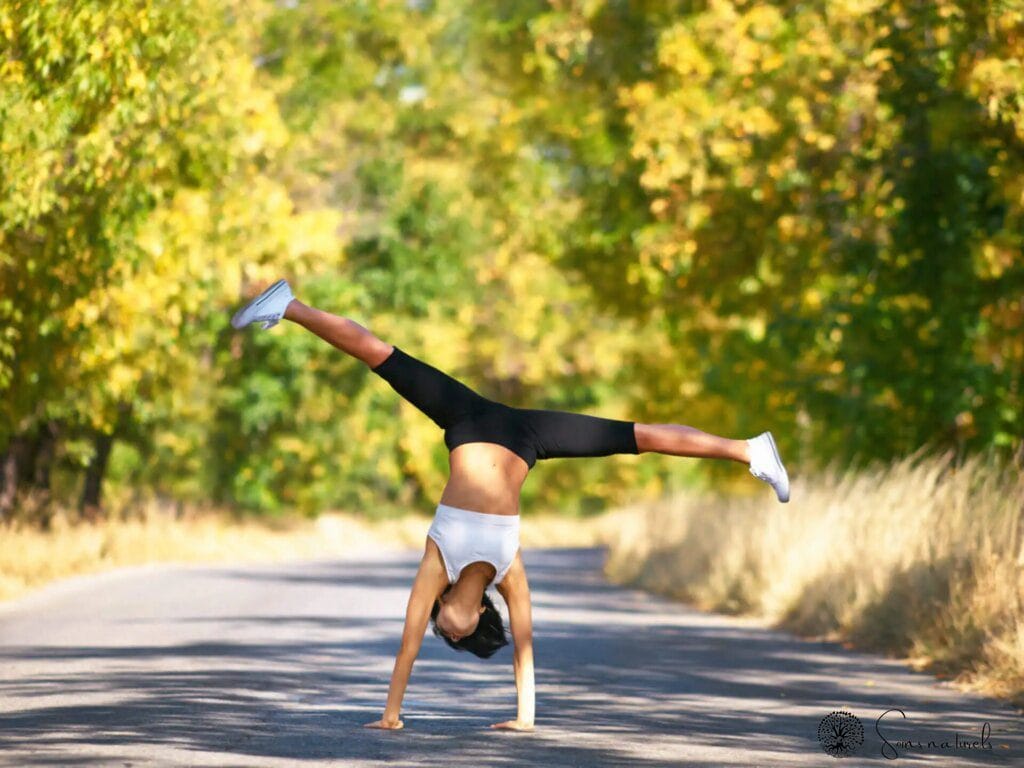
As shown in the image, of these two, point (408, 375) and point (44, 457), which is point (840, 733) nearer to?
point (408, 375)

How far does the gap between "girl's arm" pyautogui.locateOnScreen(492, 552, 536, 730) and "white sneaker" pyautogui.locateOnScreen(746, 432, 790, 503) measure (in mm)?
1320

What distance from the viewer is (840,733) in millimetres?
10844

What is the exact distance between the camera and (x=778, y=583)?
2109cm

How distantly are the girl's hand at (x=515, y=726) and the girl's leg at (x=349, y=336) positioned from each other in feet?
6.47

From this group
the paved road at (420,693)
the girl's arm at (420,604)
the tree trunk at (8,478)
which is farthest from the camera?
the tree trunk at (8,478)

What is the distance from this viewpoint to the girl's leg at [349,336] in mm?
10492

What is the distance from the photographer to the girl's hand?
10.7 metres

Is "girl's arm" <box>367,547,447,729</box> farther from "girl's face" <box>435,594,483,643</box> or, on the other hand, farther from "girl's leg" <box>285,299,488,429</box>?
"girl's leg" <box>285,299,488,429</box>

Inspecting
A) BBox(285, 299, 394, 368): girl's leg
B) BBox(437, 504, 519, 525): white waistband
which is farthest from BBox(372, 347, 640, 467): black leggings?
BBox(437, 504, 519, 525): white waistband

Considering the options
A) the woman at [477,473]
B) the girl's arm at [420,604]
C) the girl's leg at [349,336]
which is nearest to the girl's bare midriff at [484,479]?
the woman at [477,473]

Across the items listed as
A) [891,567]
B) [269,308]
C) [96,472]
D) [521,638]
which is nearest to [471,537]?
[521,638]

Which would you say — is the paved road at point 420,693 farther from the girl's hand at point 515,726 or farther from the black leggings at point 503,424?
the black leggings at point 503,424

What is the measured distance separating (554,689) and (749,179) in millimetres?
13828

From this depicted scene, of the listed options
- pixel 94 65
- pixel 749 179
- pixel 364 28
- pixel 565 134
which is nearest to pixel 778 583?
pixel 749 179
